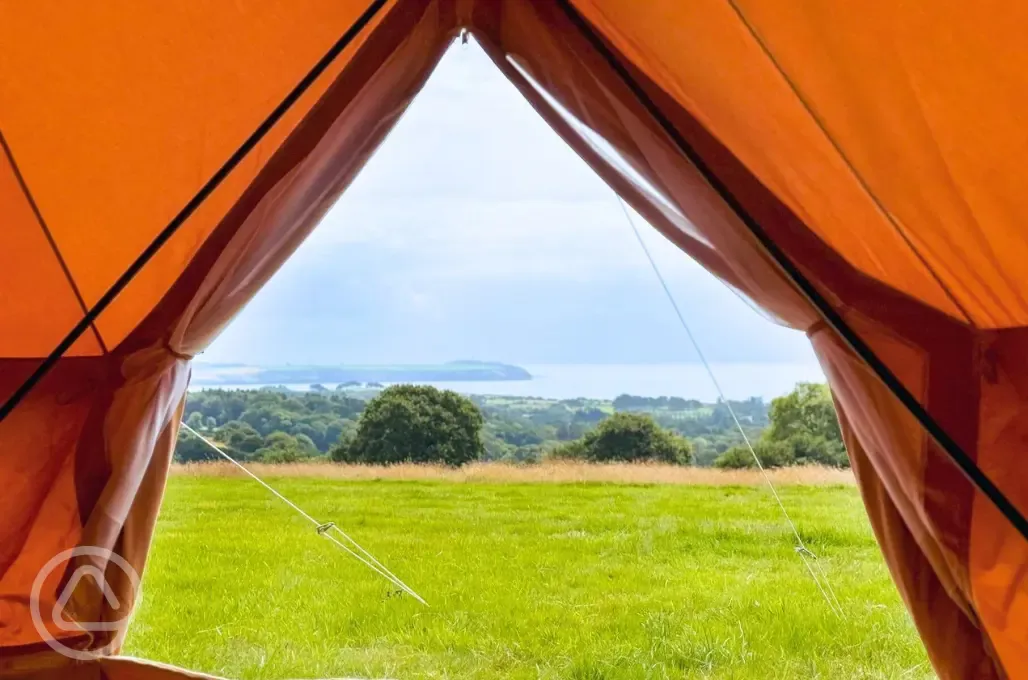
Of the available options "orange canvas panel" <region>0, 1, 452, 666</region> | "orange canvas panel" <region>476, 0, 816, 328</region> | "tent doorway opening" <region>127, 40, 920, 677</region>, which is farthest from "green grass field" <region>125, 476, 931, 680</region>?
"orange canvas panel" <region>476, 0, 816, 328</region>

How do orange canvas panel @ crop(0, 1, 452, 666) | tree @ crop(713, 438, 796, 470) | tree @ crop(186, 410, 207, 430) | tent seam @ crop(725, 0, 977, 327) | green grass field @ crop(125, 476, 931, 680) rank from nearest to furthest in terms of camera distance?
tent seam @ crop(725, 0, 977, 327) < orange canvas panel @ crop(0, 1, 452, 666) < green grass field @ crop(125, 476, 931, 680) < tree @ crop(186, 410, 207, 430) < tree @ crop(713, 438, 796, 470)

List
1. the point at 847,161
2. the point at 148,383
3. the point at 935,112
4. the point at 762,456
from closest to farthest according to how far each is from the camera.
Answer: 1. the point at 935,112
2. the point at 847,161
3. the point at 148,383
4. the point at 762,456

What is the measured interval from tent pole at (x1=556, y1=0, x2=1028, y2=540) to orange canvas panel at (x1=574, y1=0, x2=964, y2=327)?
5cm

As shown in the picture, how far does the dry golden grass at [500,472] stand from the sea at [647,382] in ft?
0.62

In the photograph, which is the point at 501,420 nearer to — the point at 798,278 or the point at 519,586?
the point at 519,586

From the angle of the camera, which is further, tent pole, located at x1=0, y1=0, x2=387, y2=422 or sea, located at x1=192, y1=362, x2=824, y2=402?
sea, located at x1=192, y1=362, x2=824, y2=402

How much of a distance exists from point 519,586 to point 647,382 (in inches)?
23.3

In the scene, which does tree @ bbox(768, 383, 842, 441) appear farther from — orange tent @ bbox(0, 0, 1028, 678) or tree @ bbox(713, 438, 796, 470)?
orange tent @ bbox(0, 0, 1028, 678)

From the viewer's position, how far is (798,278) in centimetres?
99

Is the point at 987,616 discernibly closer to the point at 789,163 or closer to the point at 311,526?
the point at 789,163

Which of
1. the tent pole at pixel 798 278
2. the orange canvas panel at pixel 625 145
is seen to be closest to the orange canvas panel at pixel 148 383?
the orange canvas panel at pixel 625 145

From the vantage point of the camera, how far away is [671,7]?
0.98 meters

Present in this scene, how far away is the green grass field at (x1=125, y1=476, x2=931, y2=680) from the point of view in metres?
1.60

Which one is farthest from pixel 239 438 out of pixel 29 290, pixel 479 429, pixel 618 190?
pixel 618 190
